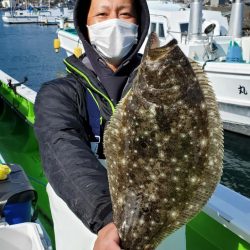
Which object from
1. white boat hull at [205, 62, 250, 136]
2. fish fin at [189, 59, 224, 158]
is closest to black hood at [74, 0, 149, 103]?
fish fin at [189, 59, 224, 158]

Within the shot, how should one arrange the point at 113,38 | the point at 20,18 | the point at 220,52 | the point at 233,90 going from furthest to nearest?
1. the point at 20,18
2. the point at 220,52
3. the point at 233,90
4. the point at 113,38

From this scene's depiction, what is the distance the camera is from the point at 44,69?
23.8 metres

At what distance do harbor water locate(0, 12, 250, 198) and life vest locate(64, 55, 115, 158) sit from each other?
254 inches

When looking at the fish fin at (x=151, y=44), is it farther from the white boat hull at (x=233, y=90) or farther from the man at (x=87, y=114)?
the white boat hull at (x=233, y=90)

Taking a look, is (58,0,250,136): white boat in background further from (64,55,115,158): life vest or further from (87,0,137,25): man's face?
(64,55,115,158): life vest

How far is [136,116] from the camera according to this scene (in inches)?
57.5

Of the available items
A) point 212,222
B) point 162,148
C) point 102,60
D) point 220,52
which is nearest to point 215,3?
point 220,52

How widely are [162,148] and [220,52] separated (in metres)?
11.1

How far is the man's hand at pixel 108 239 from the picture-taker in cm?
144

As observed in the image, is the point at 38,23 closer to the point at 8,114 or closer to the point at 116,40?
the point at 8,114

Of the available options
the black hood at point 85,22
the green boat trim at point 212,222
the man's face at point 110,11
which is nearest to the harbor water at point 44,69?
the green boat trim at point 212,222

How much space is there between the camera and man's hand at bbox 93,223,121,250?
144 centimetres

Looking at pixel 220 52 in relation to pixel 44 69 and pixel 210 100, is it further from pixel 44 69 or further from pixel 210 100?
pixel 44 69

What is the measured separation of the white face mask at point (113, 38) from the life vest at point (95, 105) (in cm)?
21
